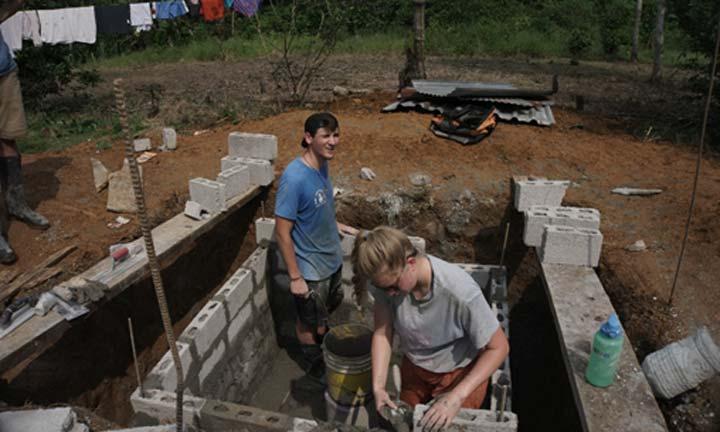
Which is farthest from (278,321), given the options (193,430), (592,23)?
(592,23)

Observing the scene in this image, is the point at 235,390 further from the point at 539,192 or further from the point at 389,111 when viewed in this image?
the point at 389,111

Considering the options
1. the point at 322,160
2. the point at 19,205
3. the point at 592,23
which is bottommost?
the point at 19,205

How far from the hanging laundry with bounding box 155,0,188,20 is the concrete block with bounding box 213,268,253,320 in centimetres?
1084

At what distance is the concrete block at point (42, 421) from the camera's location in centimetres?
231

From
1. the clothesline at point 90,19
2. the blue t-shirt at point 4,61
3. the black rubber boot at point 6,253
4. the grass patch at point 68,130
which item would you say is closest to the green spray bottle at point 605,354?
the black rubber boot at point 6,253

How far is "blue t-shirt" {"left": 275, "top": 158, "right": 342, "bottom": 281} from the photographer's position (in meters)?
3.57

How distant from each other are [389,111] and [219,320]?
14.3ft

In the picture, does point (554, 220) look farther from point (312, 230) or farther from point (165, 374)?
point (165, 374)

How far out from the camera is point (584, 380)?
2.76 m

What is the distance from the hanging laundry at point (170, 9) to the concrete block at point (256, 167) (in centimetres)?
960

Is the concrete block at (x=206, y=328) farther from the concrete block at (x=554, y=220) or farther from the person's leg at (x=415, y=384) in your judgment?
the concrete block at (x=554, y=220)

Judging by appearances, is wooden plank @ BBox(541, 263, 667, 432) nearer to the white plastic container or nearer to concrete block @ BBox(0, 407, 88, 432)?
the white plastic container

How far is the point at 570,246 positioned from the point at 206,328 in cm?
276

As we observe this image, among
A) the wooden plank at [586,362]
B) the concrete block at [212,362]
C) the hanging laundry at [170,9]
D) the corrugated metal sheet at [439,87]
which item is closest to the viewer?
the wooden plank at [586,362]
